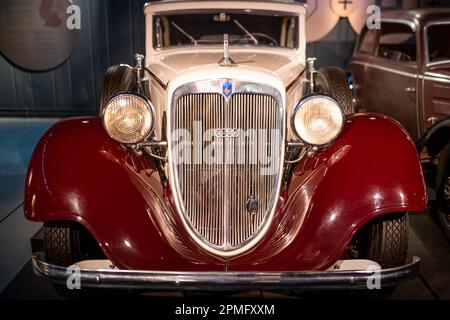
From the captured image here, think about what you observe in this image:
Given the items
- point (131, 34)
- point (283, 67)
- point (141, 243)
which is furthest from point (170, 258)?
point (131, 34)

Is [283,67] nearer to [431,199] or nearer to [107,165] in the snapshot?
[107,165]

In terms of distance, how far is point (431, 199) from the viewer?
3666 mm

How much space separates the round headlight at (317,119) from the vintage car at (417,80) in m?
1.46

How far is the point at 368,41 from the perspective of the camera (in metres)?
4.81

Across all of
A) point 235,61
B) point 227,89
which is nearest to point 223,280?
point 227,89

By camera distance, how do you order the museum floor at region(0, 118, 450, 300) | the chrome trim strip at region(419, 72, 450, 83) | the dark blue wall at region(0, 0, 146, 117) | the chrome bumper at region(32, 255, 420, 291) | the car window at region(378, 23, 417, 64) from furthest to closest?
the dark blue wall at region(0, 0, 146, 117) → the car window at region(378, 23, 417, 64) → the chrome trim strip at region(419, 72, 450, 83) → the museum floor at region(0, 118, 450, 300) → the chrome bumper at region(32, 255, 420, 291)

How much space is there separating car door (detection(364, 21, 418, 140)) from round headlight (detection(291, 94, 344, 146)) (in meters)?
2.25

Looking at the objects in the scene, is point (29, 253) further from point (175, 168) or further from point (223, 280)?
point (223, 280)

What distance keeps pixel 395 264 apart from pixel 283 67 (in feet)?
4.24

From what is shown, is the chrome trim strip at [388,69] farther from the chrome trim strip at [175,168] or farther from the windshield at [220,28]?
the chrome trim strip at [175,168]

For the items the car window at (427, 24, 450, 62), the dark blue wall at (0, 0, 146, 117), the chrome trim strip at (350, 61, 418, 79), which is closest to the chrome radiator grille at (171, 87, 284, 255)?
the chrome trim strip at (350, 61, 418, 79)

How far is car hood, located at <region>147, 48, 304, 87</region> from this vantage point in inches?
100.0

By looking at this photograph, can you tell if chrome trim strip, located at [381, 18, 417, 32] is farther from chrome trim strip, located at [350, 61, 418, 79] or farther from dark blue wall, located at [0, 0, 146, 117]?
dark blue wall, located at [0, 0, 146, 117]

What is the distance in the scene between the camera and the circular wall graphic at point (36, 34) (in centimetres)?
614
